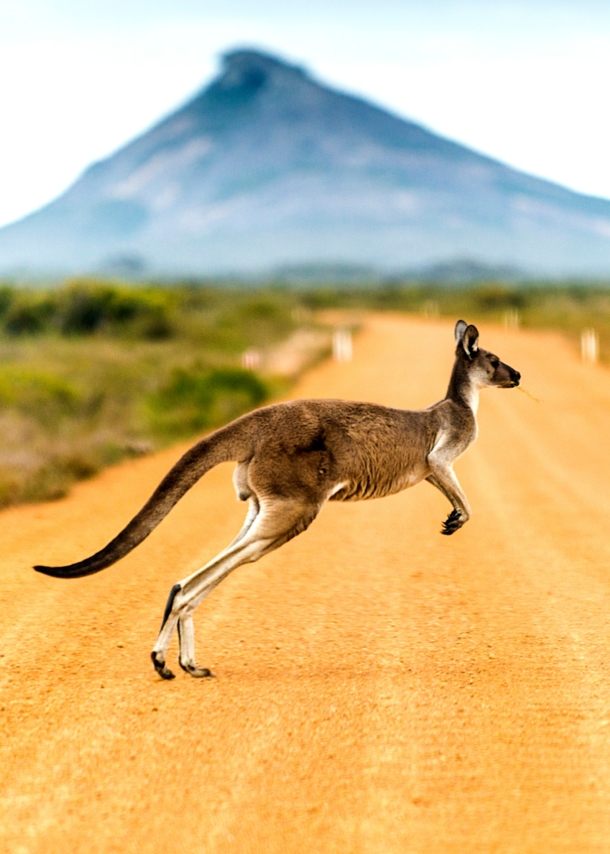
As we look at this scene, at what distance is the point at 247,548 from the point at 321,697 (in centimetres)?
122

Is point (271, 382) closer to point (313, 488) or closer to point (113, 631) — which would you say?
point (113, 631)

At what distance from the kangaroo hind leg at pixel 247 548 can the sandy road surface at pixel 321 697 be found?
2.21ft

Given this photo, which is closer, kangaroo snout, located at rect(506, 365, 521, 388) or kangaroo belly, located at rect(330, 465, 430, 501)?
kangaroo snout, located at rect(506, 365, 521, 388)

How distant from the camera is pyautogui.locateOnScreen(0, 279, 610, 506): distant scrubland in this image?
47.9 feet

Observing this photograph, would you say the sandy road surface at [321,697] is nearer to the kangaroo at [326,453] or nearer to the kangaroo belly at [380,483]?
the kangaroo at [326,453]

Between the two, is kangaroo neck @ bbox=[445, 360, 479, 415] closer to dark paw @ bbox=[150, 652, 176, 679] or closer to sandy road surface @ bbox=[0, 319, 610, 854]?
sandy road surface @ bbox=[0, 319, 610, 854]

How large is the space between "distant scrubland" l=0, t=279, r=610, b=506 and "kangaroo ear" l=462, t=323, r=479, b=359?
8.19 m

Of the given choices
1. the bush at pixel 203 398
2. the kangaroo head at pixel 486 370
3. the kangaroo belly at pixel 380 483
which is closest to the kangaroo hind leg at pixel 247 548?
the kangaroo belly at pixel 380 483

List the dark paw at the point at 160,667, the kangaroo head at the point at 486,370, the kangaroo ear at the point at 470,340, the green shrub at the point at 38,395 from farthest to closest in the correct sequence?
the green shrub at the point at 38,395 < the dark paw at the point at 160,667 < the kangaroo head at the point at 486,370 < the kangaroo ear at the point at 470,340

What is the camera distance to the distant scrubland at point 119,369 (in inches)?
574

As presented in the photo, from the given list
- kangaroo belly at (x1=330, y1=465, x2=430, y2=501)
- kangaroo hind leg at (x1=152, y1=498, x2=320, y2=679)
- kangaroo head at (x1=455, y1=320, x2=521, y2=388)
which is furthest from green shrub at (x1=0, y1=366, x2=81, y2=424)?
kangaroo head at (x1=455, y1=320, x2=521, y2=388)

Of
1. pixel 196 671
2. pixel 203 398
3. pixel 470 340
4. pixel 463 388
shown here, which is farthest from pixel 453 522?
pixel 203 398

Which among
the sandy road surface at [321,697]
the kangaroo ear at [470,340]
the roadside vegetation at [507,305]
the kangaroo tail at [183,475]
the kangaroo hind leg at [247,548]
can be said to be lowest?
the roadside vegetation at [507,305]

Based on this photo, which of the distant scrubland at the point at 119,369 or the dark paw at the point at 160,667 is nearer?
the dark paw at the point at 160,667
